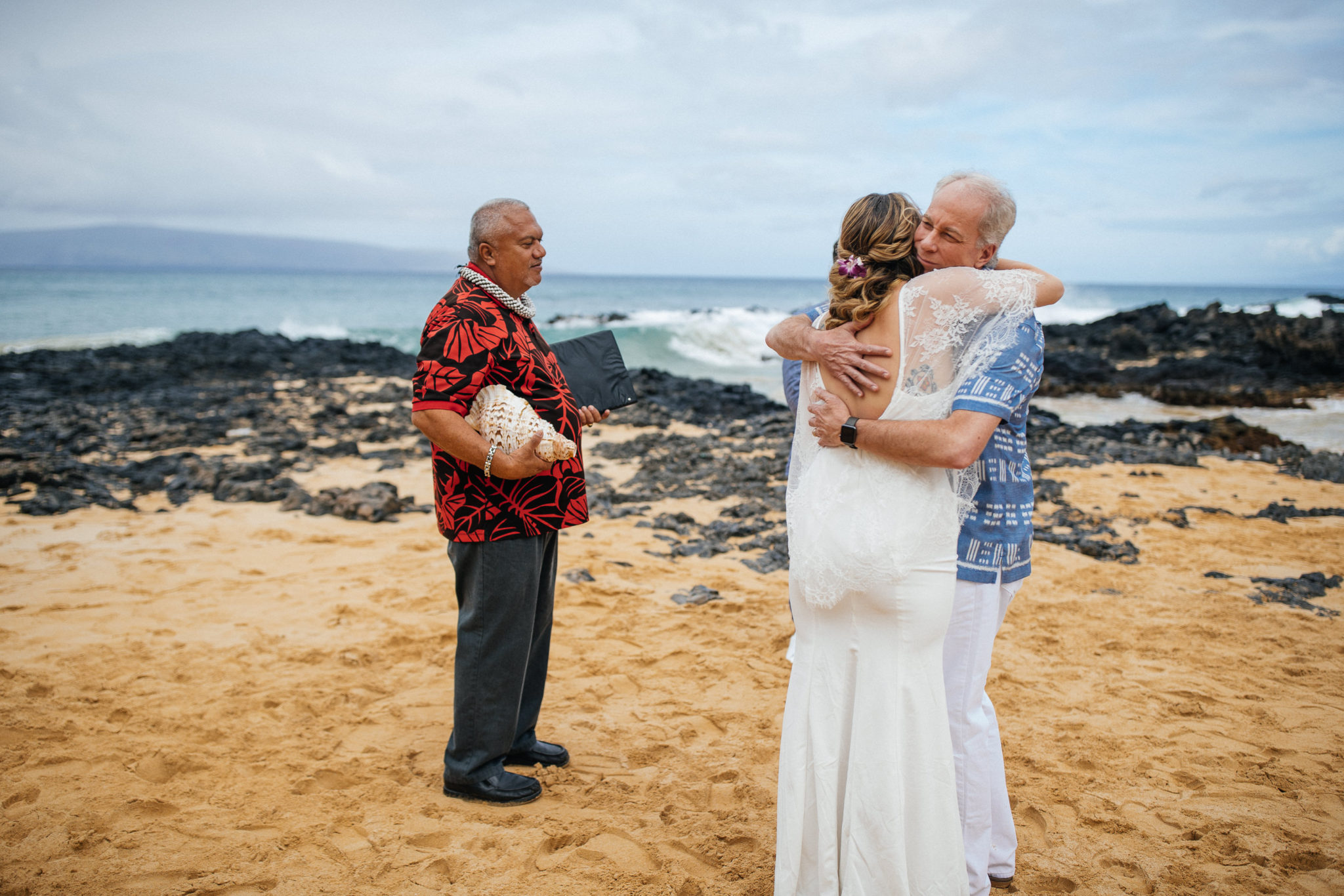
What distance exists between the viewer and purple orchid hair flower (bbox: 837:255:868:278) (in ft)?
6.80

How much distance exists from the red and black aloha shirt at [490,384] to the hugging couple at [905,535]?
34.5 inches

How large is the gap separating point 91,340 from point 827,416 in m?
29.9

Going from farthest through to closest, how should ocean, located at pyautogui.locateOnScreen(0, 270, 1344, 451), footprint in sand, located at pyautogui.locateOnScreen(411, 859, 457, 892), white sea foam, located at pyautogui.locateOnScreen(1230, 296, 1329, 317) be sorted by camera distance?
white sea foam, located at pyautogui.locateOnScreen(1230, 296, 1329, 317) → ocean, located at pyautogui.locateOnScreen(0, 270, 1344, 451) → footprint in sand, located at pyautogui.locateOnScreen(411, 859, 457, 892)

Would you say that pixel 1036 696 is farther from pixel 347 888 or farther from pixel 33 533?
pixel 33 533

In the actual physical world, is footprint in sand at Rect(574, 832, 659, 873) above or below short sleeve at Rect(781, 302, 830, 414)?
below

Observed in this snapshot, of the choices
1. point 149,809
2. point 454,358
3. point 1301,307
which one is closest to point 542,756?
point 149,809

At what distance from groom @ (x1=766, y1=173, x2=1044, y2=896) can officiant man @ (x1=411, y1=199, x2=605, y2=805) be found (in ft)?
3.05

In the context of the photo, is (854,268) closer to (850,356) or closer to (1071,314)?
(850,356)

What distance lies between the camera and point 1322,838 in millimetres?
2793

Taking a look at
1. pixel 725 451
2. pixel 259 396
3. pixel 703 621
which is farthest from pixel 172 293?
pixel 703 621

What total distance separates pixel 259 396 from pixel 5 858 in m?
12.7

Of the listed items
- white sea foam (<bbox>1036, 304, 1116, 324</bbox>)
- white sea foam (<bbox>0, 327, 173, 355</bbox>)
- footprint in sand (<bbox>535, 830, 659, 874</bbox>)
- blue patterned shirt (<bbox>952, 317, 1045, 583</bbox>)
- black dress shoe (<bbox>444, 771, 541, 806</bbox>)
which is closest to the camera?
blue patterned shirt (<bbox>952, 317, 1045, 583</bbox>)

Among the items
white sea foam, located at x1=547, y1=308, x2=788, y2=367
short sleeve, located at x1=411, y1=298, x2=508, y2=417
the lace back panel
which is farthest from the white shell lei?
white sea foam, located at x1=547, y1=308, x2=788, y2=367

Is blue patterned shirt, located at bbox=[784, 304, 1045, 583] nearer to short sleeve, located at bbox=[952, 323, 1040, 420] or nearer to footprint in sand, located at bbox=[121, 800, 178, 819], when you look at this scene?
short sleeve, located at bbox=[952, 323, 1040, 420]
